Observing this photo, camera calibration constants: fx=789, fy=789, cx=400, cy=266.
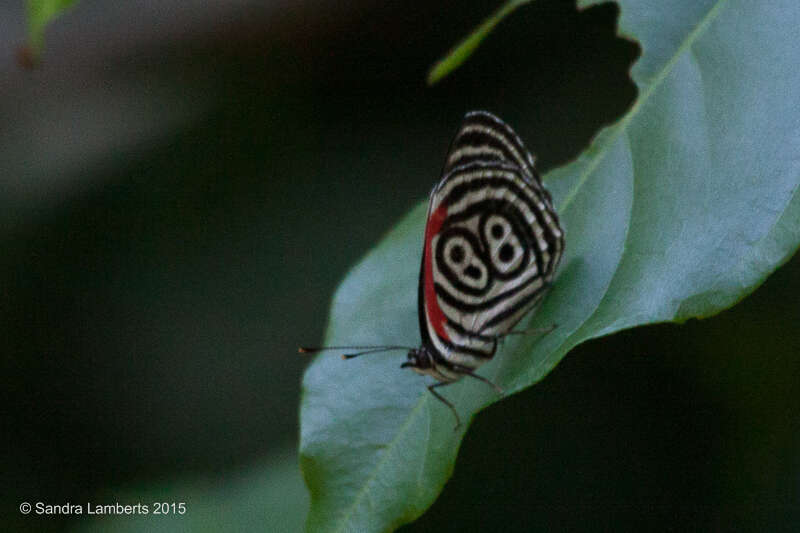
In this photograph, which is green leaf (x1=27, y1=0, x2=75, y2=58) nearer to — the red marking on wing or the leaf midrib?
the red marking on wing

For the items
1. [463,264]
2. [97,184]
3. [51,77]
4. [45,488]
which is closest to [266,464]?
[45,488]

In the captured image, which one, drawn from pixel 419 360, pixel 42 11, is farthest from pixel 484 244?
pixel 42 11

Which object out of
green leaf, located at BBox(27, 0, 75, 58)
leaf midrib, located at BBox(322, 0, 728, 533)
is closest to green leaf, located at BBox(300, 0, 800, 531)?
leaf midrib, located at BBox(322, 0, 728, 533)

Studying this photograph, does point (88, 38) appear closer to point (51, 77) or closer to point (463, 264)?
point (51, 77)

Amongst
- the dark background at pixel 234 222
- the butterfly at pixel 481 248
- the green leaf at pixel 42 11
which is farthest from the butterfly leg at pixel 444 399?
the dark background at pixel 234 222

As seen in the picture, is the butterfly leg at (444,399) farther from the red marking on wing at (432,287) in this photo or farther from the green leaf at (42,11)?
the green leaf at (42,11)

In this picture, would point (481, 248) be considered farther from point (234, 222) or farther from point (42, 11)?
point (234, 222)
